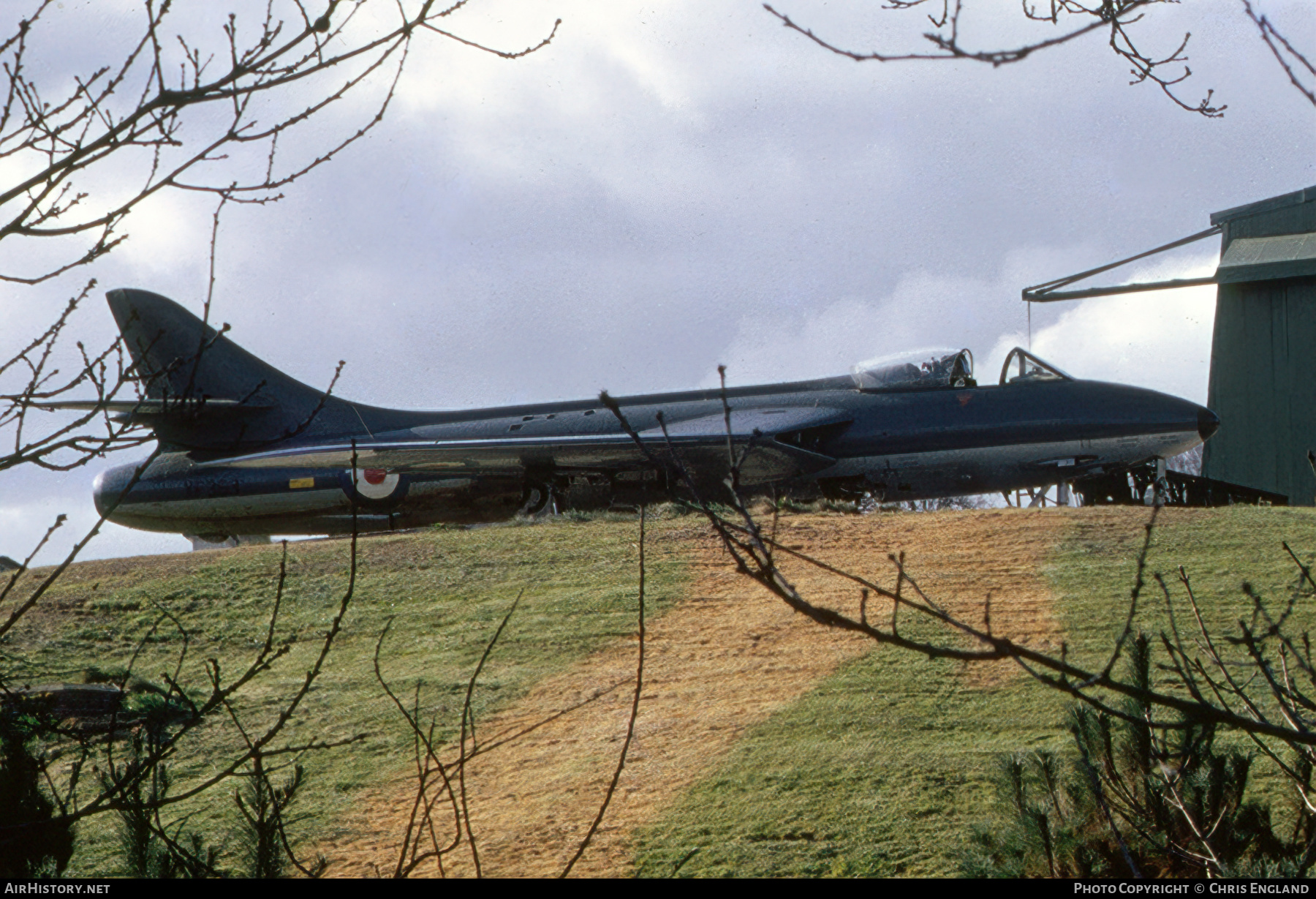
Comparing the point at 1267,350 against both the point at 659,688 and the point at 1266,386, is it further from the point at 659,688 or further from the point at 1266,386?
the point at 659,688

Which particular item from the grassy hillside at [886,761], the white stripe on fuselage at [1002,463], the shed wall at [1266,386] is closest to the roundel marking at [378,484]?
the white stripe on fuselage at [1002,463]

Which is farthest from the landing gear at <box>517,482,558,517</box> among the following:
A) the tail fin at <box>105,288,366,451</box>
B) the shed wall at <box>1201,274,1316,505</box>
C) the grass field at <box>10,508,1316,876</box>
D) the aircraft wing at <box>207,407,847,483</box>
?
the shed wall at <box>1201,274,1316,505</box>

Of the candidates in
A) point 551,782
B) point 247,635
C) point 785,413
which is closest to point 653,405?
point 785,413

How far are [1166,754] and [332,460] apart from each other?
14.7m

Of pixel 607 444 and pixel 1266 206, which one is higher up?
pixel 1266 206

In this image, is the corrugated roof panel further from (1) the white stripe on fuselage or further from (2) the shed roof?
(1) the white stripe on fuselage

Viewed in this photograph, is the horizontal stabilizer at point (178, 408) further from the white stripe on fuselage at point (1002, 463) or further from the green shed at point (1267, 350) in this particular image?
the green shed at point (1267, 350)

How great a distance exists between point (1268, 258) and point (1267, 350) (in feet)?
6.04

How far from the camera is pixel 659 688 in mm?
9742

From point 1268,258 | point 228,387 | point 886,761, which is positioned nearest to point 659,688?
point 886,761

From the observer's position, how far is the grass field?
741cm

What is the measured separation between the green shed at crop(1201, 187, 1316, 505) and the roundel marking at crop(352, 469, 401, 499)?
627 inches

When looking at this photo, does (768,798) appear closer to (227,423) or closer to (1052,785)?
(1052,785)
